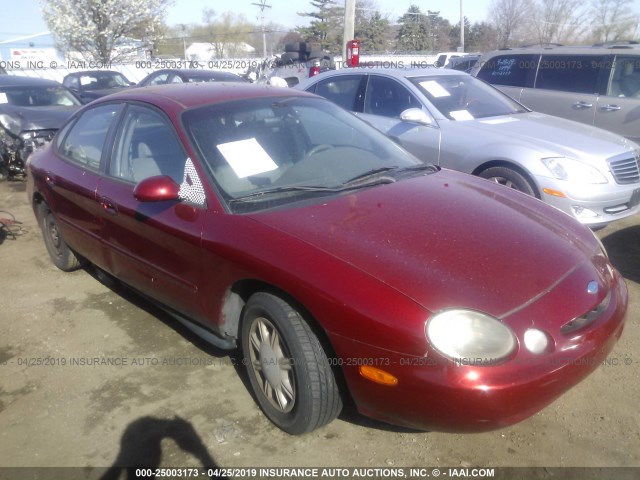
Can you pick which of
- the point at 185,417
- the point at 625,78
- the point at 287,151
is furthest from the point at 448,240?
the point at 625,78

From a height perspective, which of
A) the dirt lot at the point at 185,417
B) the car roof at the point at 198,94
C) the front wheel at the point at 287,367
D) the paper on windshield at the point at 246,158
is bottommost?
the dirt lot at the point at 185,417

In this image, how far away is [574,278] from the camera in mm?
2486

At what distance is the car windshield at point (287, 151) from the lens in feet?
9.82

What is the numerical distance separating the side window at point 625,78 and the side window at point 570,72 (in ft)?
0.60

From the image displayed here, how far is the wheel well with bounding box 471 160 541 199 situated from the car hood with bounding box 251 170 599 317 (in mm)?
1664

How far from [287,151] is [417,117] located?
2.61 metres

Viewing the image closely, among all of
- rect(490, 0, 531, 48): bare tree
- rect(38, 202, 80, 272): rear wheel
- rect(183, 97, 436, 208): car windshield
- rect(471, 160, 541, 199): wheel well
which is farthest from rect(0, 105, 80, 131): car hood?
rect(490, 0, 531, 48): bare tree

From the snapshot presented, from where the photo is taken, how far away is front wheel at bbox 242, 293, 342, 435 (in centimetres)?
245

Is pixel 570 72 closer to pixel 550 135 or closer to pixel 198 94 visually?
pixel 550 135

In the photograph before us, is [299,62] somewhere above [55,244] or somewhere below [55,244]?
above

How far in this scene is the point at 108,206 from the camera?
3523 millimetres

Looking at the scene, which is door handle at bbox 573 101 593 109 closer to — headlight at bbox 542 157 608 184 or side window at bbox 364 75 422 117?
side window at bbox 364 75 422 117

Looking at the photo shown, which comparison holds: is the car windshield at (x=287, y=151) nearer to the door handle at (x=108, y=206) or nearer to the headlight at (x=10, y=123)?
the door handle at (x=108, y=206)

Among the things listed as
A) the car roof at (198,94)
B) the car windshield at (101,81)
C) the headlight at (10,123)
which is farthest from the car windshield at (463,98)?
the car windshield at (101,81)
